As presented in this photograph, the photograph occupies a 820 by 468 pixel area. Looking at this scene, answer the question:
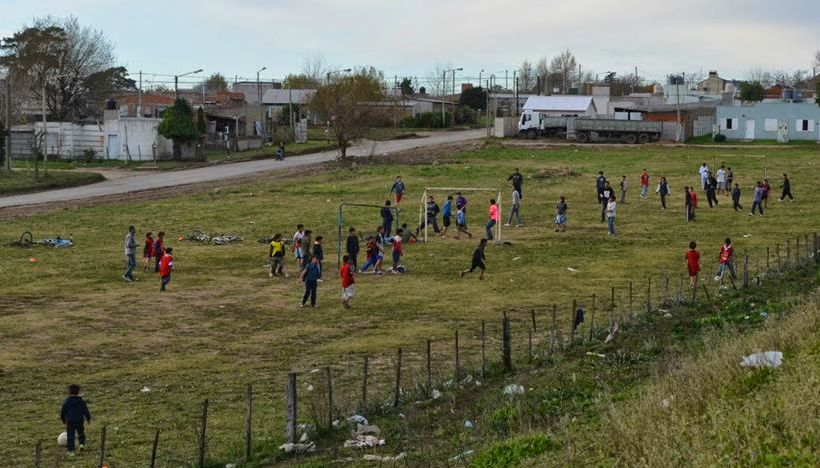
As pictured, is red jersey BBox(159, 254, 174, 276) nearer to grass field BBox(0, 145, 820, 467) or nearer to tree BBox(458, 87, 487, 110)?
grass field BBox(0, 145, 820, 467)

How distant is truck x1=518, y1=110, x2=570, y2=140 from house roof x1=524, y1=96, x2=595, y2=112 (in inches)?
162

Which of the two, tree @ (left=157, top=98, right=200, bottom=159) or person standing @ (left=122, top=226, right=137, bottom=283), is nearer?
person standing @ (left=122, top=226, right=137, bottom=283)

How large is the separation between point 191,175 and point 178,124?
8293 millimetres

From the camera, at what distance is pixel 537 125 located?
3066 inches

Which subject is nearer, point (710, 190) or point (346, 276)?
point (346, 276)

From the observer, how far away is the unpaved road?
2072 inches

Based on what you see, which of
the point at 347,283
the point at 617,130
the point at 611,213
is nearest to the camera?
the point at 347,283

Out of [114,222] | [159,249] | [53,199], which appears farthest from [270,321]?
[53,199]

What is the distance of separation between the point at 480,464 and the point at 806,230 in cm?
2839

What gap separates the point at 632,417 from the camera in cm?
1316

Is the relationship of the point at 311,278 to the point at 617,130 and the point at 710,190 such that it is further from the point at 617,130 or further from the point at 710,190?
the point at 617,130

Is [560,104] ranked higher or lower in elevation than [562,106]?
higher

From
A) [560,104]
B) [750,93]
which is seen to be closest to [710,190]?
[560,104]

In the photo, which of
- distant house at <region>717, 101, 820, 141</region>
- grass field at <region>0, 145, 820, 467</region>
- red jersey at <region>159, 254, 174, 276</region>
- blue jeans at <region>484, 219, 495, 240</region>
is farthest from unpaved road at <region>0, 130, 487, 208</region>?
red jersey at <region>159, 254, 174, 276</region>
